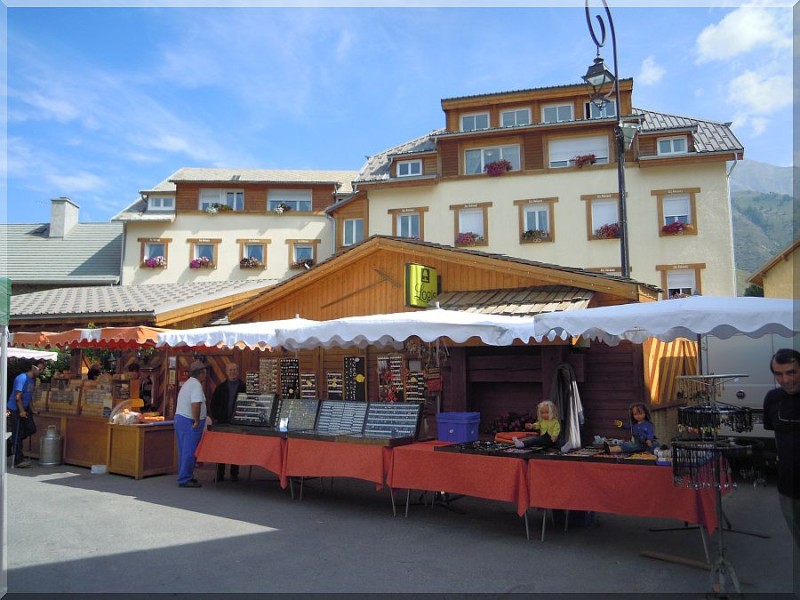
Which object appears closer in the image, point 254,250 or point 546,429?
point 546,429

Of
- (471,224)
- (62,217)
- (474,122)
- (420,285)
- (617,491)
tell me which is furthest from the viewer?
(62,217)

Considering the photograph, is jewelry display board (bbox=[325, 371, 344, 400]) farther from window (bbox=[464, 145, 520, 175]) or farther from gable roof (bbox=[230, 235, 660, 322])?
window (bbox=[464, 145, 520, 175])

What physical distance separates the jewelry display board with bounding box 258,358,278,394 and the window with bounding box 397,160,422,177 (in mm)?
15114

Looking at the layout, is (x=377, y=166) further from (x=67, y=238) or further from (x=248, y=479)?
(x=248, y=479)

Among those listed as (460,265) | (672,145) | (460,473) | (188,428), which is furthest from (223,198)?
(460,473)

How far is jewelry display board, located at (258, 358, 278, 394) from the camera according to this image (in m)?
13.0

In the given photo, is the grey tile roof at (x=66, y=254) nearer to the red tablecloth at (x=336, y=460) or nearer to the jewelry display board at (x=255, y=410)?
the jewelry display board at (x=255, y=410)

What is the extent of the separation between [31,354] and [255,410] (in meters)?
11.1

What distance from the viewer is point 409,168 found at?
87.4 feet

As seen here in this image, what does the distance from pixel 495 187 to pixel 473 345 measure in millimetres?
14800

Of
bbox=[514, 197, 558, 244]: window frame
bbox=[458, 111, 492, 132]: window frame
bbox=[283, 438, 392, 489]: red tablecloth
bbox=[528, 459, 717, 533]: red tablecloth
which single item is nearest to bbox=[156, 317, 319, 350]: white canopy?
bbox=[283, 438, 392, 489]: red tablecloth

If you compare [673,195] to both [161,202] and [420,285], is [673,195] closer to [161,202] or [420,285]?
[420,285]

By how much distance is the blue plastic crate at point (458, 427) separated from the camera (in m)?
8.41

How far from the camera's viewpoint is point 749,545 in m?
6.33
